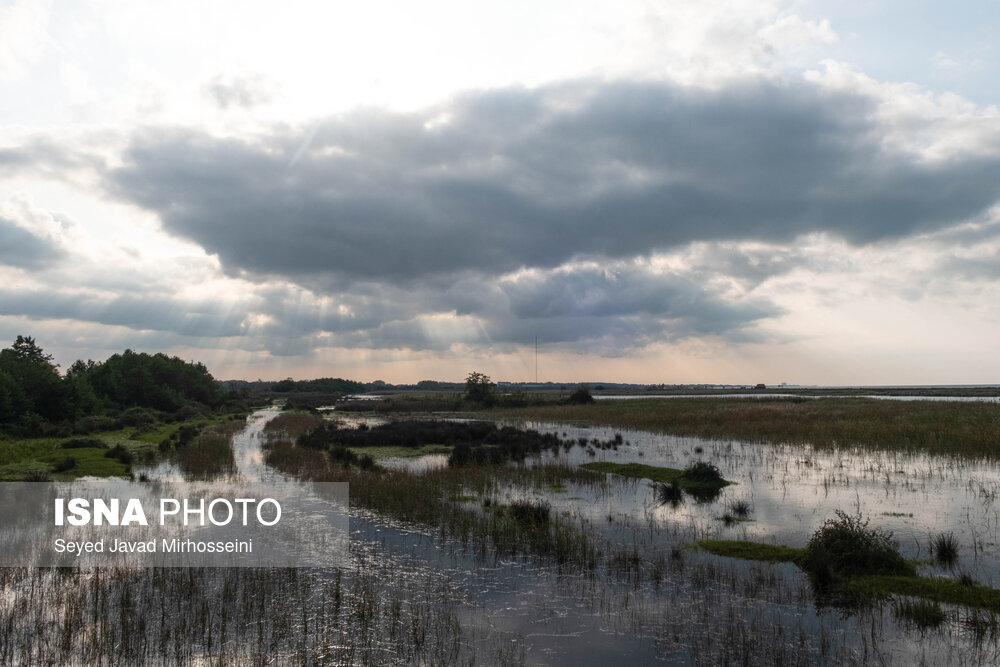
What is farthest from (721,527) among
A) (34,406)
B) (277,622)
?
(34,406)

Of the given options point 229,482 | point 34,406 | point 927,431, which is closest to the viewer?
point 229,482

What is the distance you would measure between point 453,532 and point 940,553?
43.3ft

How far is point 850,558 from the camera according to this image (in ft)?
45.4

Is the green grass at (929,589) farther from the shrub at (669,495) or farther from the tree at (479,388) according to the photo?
the tree at (479,388)

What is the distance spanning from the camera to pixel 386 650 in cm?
964

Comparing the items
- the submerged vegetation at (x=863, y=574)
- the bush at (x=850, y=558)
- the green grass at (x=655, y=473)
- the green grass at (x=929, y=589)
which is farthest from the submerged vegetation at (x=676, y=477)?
the green grass at (x=929, y=589)

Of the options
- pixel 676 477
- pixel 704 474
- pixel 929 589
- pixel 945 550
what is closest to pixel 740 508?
pixel 704 474

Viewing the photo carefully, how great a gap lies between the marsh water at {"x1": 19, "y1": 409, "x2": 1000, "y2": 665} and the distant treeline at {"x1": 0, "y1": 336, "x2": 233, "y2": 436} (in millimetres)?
30548

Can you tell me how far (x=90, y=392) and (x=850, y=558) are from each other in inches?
2532

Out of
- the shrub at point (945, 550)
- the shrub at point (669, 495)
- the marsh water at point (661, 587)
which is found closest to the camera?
the marsh water at point (661, 587)

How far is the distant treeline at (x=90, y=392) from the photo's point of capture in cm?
4072

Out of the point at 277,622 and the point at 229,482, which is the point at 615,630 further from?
the point at 229,482

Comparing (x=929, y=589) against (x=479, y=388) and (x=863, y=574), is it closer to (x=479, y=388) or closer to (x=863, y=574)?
(x=863, y=574)

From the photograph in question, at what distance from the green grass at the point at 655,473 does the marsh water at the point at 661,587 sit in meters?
1.32
